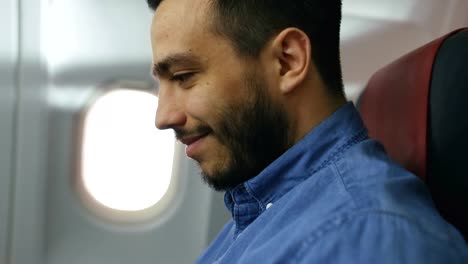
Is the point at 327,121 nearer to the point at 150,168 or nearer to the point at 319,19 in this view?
the point at 319,19

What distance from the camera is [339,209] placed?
0.67 meters

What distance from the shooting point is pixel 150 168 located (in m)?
1.66

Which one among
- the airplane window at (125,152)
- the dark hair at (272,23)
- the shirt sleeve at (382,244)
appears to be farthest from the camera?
the airplane window at (125,152)

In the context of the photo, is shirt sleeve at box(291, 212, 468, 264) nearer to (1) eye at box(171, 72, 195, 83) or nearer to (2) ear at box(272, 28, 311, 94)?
(2) ear at box(272, 28, 311, 94)

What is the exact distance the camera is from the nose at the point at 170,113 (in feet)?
3.00

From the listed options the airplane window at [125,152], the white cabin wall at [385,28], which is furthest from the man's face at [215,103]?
the white cabin wall at [385,28]

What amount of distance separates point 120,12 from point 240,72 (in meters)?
0.79

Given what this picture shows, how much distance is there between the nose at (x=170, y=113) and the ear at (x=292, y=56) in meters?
0.19

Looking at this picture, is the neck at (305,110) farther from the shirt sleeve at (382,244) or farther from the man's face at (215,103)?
the shirt sleeve at (382,244)

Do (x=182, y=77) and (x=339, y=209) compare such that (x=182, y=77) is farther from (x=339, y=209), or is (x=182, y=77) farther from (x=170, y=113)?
(x=339, y=209)

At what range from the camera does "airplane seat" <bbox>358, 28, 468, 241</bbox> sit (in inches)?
31.9

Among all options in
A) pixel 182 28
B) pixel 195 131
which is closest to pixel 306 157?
pixel 195 131

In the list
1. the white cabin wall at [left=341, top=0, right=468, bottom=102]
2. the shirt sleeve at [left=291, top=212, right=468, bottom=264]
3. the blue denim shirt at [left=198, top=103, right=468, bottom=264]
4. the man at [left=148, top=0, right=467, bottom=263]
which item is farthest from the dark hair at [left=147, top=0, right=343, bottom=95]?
the white cabin wall at [left=341, top=0, right=468, bottom=102]

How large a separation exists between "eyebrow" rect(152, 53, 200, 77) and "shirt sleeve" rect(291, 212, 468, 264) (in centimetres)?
39
